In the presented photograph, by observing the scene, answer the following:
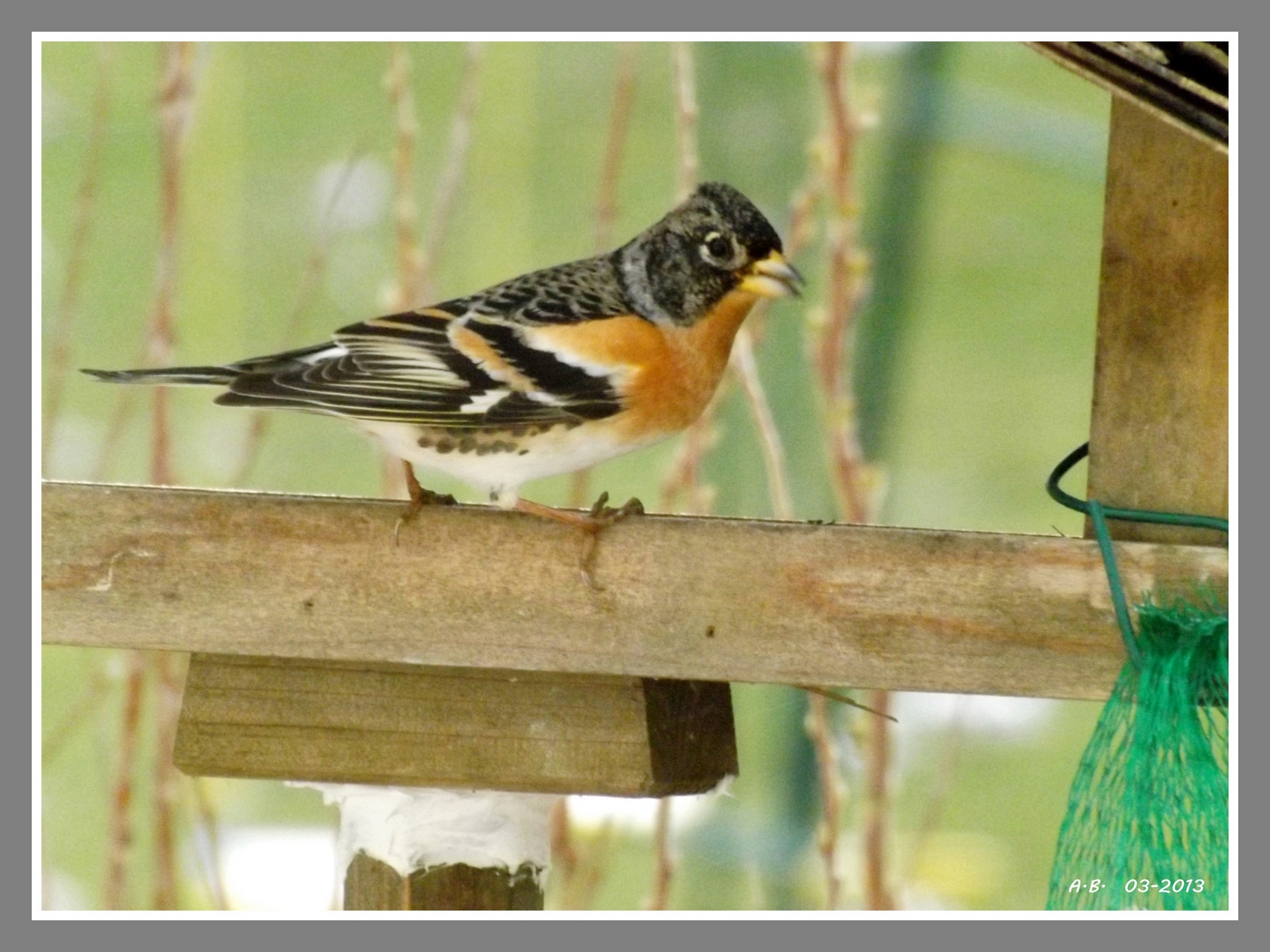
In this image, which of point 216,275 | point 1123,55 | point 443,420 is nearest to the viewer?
point 1123,55

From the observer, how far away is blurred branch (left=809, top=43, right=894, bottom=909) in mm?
2490

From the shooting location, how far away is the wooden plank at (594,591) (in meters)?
2.07

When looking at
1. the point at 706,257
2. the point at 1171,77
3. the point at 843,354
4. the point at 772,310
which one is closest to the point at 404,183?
the point at 706,257

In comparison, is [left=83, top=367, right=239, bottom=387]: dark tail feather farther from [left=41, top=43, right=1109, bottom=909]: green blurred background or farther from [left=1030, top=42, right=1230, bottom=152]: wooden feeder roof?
[left=1030, top=42, right=1230, bottom=152]: wooden feeder roof

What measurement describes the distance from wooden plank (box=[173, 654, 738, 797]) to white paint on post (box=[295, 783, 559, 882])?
0.05m

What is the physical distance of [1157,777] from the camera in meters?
2.05

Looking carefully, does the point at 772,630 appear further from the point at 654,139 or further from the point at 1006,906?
the point at 654,139

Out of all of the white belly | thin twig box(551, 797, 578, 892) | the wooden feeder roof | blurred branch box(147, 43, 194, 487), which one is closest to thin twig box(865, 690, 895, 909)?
thin twig box(551, 797, 578, 892)

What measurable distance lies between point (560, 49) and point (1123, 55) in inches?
72.2

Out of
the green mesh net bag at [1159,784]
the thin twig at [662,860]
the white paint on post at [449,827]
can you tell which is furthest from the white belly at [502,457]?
the green mesh net bag at [1159,784]

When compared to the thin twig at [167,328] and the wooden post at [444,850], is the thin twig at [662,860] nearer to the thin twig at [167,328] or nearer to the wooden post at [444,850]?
the wooden post at [444,850]

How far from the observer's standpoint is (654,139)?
12.4 ft

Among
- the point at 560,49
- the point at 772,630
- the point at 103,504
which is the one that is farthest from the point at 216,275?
the point at 772,630

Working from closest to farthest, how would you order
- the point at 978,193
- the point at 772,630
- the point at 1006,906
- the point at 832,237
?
the point at 772,630
the point at 832,237
the point at 1006,906
the point at 978,193
